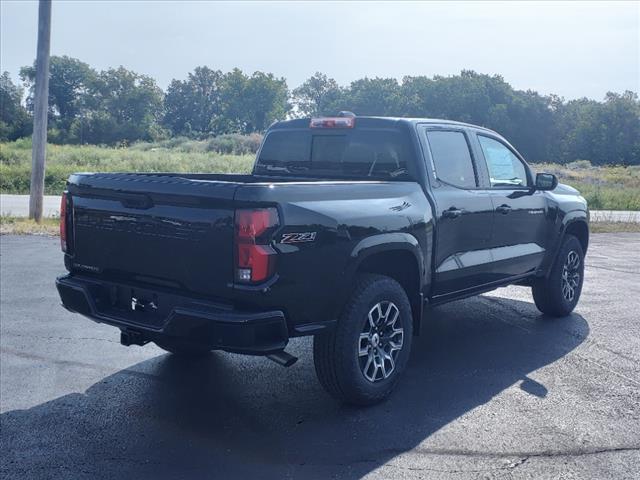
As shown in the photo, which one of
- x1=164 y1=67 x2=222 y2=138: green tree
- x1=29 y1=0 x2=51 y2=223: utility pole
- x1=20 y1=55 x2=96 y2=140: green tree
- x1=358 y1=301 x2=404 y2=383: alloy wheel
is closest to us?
x1=358 y1=301 x2=404 y2=383: alloy wheel

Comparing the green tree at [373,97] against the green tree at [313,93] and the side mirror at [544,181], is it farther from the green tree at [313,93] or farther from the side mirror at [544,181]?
the side mirror at [544,181]

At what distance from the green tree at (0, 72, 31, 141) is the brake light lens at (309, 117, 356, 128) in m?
64.9

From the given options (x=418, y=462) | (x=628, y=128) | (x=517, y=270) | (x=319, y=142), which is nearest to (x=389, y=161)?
(x=319, y=142)

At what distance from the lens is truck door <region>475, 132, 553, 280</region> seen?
6.24 meters

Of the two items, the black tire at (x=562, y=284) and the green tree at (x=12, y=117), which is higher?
the green tree at (x=12, y=117)

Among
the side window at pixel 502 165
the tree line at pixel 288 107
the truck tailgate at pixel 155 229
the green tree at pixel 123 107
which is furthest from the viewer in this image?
the green tree at pixel 123 107

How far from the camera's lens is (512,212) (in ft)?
21.0

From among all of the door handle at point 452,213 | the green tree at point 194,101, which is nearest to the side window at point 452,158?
the door handle at point 452,213

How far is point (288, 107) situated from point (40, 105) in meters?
70.0

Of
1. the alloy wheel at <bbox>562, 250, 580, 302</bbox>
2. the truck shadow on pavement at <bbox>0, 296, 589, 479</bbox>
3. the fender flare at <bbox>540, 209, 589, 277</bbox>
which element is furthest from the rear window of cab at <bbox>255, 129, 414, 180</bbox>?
the alloy wheel at <bbox>562, 250, 580, 302</bbox>

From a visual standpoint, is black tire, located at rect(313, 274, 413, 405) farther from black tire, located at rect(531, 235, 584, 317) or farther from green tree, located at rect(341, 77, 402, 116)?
green tree, located at rect(341, 77, 402, 116)

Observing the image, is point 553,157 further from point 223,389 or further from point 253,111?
point 223,389

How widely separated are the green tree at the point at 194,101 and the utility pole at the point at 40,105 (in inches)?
3180

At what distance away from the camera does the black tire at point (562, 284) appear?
7293mm
